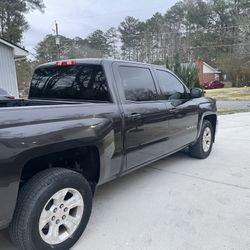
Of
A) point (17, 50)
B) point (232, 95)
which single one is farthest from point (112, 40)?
point (17, 50)

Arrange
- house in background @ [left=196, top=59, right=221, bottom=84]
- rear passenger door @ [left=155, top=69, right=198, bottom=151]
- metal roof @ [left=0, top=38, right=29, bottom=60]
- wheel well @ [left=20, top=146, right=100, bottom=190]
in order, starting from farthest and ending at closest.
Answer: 1. house in background @ [left=196, top=59, right=221, bottom=84]
2. metal roof @ [left=0, top=38, right=29, bottom=60]
3. rear passenger door @ [left=155, top=69, right=198, bottom=151]
4. wheel well @ [left=20, top=146, right=100, bottom=190]

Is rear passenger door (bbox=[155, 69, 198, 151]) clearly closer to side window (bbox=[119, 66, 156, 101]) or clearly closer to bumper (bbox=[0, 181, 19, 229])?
side window (bbox=[119, 66, 156, 101])

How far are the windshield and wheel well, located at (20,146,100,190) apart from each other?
0.69 meters

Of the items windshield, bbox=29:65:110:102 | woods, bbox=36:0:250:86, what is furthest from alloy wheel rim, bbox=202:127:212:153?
woods, bbox=36:0:250:86

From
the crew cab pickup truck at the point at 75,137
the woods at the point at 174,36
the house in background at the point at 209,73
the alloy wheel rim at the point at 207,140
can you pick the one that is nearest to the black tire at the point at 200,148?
the alloy wheel rim at the point at 207,140

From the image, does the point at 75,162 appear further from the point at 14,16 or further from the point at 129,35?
the point at 129,35

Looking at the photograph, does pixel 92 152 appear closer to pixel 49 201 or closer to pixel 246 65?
pixel 49 201

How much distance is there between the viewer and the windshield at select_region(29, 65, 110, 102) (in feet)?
12.3

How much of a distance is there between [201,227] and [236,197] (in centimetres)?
104

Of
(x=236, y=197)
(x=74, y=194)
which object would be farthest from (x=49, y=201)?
(x=236, y=197)

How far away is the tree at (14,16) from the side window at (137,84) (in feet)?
109

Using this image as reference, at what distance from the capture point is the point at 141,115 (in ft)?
13.0

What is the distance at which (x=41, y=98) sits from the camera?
14.4 ft

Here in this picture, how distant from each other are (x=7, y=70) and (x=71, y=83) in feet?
42.1
